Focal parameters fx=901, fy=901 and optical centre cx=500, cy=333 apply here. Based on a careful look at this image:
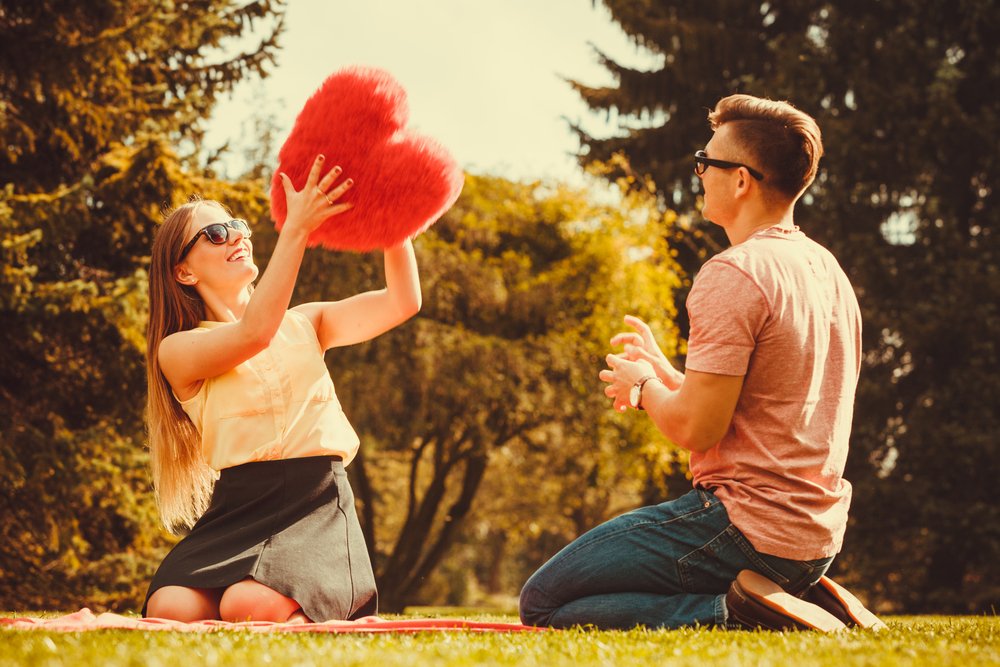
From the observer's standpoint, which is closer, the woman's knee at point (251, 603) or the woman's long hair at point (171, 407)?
the woman's knee at point (251, 603)

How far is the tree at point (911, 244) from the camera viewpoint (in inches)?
621

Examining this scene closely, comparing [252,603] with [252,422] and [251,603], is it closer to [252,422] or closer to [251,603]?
[251,603]

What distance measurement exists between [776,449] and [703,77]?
1764 centimetres

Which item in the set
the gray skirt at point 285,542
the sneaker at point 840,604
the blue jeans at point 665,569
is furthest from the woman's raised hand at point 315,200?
the sneaker at point 840,604

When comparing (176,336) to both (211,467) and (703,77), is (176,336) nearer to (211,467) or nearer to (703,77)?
(211,467)

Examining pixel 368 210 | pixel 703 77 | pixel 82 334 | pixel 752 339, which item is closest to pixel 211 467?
pixel 368 210

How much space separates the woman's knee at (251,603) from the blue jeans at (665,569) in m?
0.96

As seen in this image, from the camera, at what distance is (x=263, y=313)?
3117 millimetres

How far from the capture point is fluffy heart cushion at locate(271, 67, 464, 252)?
3439 millimetres

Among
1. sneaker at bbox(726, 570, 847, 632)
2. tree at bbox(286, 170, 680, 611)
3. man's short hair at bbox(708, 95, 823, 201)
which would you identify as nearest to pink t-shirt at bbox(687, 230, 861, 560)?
sneaker at bbox(726, 570, 847, 632)

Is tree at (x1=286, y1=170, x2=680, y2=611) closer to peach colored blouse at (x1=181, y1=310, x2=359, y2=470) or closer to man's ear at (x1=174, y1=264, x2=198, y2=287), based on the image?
man's ear at (x1=174, y1=264, x2=198, y2=287)

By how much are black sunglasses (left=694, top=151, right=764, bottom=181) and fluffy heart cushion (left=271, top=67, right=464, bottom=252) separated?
0.98 m

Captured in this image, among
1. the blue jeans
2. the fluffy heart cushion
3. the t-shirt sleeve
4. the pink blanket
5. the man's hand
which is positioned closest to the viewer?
the pink blanket

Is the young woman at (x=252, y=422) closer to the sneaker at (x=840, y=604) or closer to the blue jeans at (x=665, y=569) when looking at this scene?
the blue jeans at (x=665, y=569)
